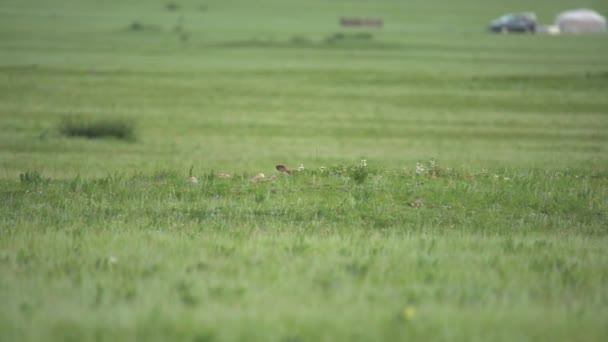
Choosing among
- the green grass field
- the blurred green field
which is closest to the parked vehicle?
the blurred green field

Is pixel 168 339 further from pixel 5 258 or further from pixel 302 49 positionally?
pixel 302 49

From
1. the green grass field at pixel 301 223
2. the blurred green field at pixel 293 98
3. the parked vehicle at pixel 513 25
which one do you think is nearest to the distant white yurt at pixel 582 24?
the parked vehicle at pixel 513 25

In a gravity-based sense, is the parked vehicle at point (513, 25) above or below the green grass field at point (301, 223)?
above

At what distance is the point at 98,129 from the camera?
26.7 metres

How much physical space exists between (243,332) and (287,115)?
87.4 ft

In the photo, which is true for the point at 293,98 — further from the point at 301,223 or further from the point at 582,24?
the point at 582,24

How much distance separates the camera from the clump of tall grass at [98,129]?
26406 mm

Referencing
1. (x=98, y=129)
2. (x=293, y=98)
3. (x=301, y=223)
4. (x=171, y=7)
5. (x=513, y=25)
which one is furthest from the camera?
(x=171, y=7)

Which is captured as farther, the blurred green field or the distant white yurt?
the distant white yurt

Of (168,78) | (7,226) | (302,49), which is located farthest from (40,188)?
(302,49)

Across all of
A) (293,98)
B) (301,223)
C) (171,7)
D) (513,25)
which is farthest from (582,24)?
(301,223)

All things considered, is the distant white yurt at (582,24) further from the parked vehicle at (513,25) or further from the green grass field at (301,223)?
the green grass field at (301,223)

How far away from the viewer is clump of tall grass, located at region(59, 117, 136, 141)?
86.6 feet

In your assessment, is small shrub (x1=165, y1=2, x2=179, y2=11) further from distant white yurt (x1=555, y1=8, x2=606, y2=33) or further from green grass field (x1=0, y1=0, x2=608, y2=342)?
green grass field (x1=0, y1=0, x2=608, y2=342)
